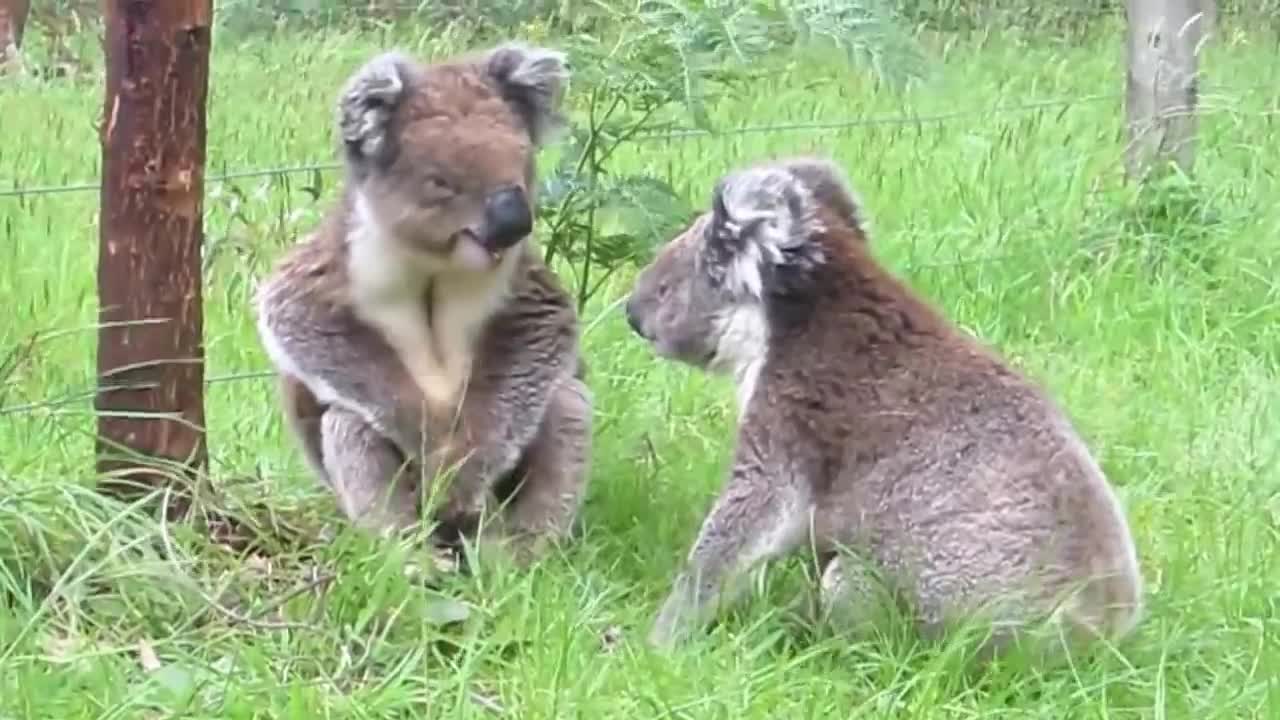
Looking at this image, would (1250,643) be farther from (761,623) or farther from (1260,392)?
(1260,392)

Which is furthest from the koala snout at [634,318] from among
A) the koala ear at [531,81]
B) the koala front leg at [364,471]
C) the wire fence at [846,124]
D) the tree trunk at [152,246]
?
the wire fence at [846,124]

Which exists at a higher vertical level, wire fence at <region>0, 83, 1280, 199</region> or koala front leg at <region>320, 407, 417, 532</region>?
wire fence at <region>0, 83, 1280, 199</region>

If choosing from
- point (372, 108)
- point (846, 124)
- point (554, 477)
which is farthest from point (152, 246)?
point (846, 124)

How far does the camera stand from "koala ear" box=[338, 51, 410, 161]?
432 centimetres

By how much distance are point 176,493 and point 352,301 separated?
599 millimetres

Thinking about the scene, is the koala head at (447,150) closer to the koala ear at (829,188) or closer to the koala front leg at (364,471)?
the koala front leg at (364,471)

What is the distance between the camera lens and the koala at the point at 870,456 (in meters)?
3.99

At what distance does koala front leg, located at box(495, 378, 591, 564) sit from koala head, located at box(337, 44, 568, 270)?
522 mm

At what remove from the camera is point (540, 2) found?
9.80 meters

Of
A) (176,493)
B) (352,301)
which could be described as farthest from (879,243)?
(176,493)

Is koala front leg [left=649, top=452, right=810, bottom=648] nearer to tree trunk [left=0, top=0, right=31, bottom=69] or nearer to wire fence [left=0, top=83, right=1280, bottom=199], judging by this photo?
wire fence [left=0, top=83, right=1280, bottom=199]

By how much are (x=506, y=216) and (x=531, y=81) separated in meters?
0.47

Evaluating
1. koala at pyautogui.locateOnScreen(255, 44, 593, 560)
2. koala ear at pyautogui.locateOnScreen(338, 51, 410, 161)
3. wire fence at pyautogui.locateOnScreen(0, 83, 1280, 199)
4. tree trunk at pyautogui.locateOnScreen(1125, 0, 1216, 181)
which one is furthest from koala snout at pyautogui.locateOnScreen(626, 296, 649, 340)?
tree trunk at pyautogui.locateOnScreen(1125, 0, 1216, 181)

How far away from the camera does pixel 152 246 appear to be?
4.11m
